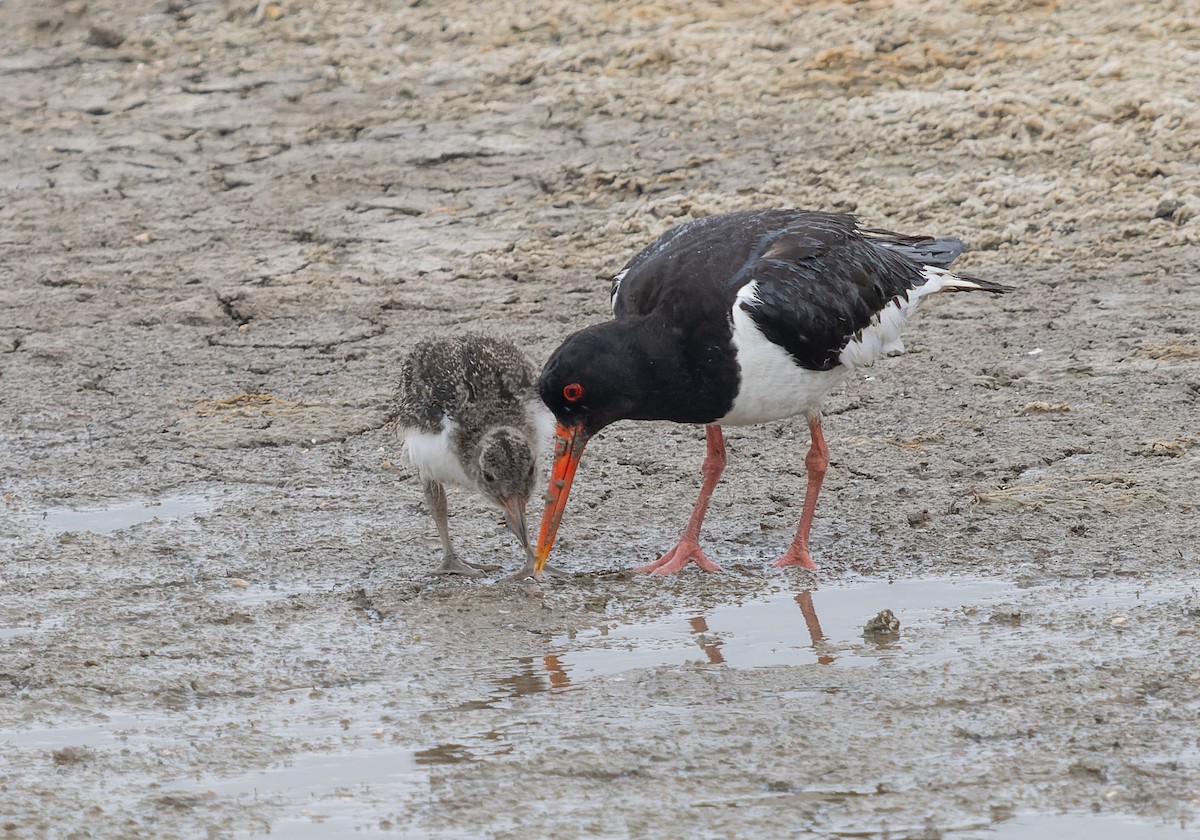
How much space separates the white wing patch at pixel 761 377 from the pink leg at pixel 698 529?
40 centimetres

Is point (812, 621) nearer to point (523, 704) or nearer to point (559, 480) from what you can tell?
point (559, 480)

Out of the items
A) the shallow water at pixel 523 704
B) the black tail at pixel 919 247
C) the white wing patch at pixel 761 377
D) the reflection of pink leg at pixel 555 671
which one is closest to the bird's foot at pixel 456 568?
the shallow water at pixel 523 704

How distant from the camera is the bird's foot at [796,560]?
6.31 meters

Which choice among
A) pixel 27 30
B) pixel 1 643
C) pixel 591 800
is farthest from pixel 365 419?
pixel 27 30

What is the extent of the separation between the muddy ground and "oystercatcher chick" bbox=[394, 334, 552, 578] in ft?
1.13

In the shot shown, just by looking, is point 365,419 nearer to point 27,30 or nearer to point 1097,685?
point 1097,685

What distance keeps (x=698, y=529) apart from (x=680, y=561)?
0.21 m

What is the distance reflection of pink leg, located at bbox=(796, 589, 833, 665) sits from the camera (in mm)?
5293

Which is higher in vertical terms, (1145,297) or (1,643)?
(1145,297)

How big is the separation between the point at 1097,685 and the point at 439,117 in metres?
8.32

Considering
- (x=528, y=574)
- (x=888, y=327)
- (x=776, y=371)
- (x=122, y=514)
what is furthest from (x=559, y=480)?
(x=122, y=514)

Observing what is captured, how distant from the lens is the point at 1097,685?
4820 mm

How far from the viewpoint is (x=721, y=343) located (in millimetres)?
6066

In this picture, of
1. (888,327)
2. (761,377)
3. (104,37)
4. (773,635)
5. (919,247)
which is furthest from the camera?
(104,37)
